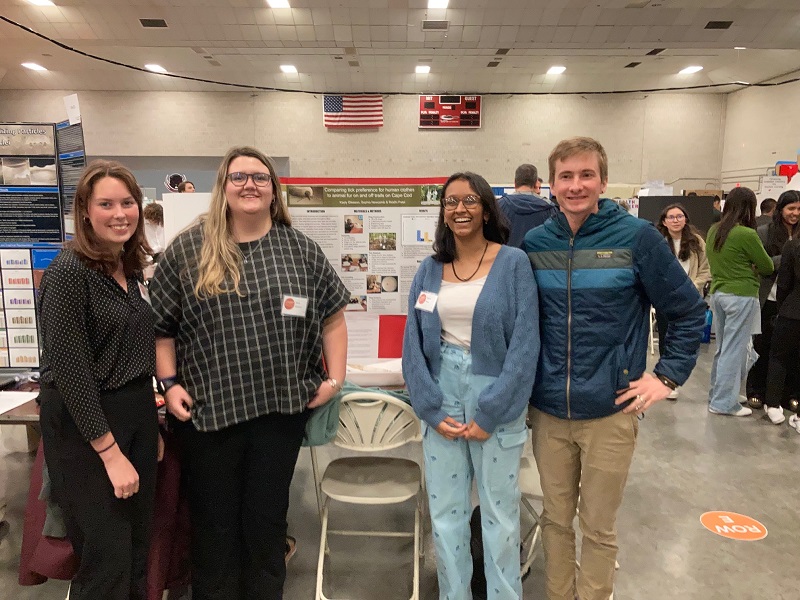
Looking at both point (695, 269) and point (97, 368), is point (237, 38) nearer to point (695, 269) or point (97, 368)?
point (695, 269)

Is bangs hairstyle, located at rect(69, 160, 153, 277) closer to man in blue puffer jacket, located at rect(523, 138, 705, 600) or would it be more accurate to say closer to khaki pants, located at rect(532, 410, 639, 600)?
man in blue puffer jacket, located at rect(523, 138, 705, 600)

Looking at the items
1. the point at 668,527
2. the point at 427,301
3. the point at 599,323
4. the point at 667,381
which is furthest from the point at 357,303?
the point at 668,527

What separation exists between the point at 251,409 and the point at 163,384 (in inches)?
12.9

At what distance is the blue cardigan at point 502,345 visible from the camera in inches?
64.7

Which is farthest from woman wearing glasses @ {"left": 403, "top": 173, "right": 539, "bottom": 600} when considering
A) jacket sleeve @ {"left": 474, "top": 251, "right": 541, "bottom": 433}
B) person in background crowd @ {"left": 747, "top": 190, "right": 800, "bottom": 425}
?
person in background crowd @ {"left": 747, "top": 190, "right": 800, "bottom": 425}

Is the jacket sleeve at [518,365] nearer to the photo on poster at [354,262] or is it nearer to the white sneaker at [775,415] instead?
the photo on poster at [354,262]

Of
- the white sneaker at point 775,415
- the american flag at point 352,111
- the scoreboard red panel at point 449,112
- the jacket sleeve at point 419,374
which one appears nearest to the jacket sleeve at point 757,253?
the white sneaker at point 775,415

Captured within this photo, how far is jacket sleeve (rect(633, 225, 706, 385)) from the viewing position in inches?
64.1

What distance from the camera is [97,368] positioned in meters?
1.51

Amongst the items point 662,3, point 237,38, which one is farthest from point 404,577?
point 237,38

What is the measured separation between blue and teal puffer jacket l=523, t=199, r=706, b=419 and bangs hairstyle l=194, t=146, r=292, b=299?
1.00 meters

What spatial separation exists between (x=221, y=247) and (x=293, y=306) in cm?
30

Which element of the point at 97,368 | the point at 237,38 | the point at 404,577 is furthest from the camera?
the point at 237,38

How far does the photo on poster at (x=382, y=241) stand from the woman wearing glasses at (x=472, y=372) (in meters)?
0.98
